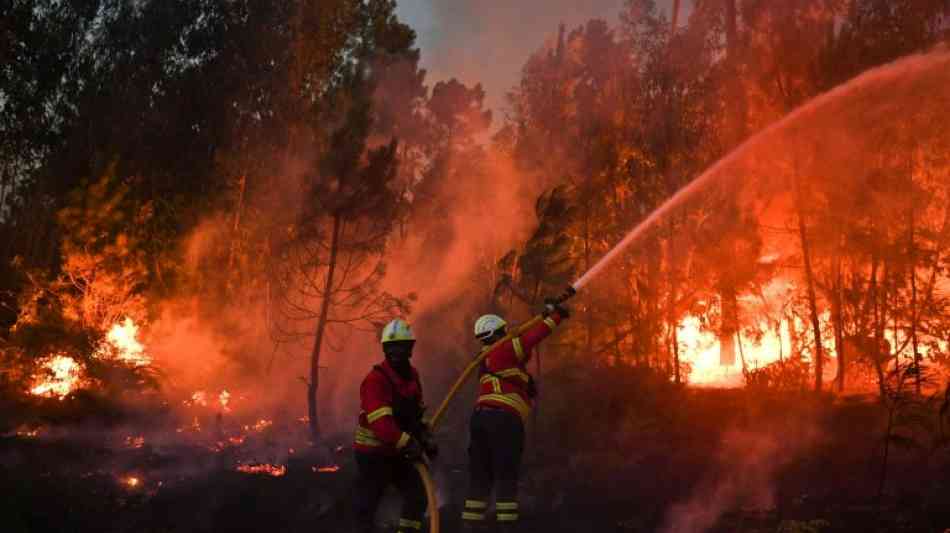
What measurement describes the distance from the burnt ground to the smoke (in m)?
0.04

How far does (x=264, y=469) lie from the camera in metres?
17.0

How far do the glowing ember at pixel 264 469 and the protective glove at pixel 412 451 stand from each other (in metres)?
9.56

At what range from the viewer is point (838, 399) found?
60.5ft

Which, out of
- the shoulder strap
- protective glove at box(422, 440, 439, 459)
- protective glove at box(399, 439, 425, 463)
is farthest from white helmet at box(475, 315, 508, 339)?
protective glove at box(399, 439, 425, 463)

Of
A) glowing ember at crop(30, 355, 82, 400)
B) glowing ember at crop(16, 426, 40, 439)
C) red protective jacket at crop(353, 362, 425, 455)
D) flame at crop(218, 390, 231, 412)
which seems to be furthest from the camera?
flame at crop(218, 390, 231, 412)

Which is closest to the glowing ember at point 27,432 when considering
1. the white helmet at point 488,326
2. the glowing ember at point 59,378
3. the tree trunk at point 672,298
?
the glowing ember at point 59,378

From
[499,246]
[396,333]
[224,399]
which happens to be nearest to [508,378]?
[396,333]

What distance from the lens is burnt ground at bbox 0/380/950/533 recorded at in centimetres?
1238

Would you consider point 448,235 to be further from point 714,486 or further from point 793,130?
point 714,486

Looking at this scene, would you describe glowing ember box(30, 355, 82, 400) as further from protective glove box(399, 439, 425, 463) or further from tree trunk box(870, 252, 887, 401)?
tree trunk box(870, 252, 887, 401)

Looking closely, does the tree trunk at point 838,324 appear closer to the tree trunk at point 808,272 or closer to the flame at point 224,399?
Result: the tree trunk at point 808,272

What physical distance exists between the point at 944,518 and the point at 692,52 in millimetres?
16899

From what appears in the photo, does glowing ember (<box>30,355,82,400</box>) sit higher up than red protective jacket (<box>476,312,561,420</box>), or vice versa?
glowing ember (<box>30,355,82,400</box>)

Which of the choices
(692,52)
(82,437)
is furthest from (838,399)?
(82,437)
